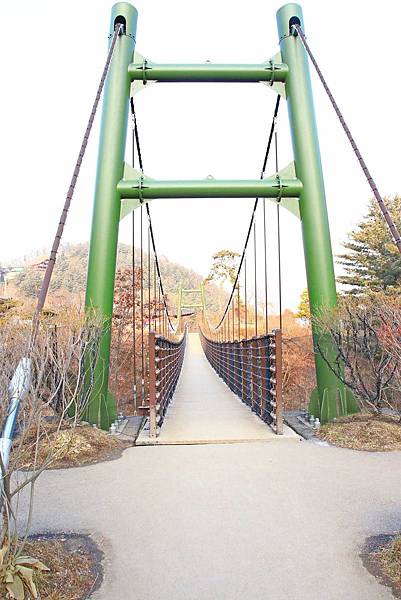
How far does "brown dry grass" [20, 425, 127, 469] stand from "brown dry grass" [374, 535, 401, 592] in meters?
2.25

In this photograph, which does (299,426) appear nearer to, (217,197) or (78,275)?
(217,197)

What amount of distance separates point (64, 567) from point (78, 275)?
95.1 ft

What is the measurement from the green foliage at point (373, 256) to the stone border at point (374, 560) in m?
14.4

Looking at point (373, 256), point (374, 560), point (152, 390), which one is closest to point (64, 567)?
point (374, 560)

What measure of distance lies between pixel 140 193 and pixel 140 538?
12.5ft

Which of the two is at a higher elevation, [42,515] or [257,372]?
[257,372]

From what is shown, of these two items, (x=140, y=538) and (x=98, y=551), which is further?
(x=140, y=538)

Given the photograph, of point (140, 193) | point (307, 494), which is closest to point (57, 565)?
point (307, 494)

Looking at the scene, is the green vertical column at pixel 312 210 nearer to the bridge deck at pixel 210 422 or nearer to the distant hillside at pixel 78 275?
the bridge deck at pixel 210 422

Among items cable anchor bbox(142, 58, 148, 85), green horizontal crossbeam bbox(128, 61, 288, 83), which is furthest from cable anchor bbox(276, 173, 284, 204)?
cable anchor bbox(142, 58, 148, 85)

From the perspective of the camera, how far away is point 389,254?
17.6m

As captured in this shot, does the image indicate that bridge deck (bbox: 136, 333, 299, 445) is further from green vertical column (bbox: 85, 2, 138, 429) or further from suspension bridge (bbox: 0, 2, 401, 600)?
green vertical column (bbox: 85, 2, 138, 429)

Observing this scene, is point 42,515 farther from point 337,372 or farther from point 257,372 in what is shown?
point 257,372

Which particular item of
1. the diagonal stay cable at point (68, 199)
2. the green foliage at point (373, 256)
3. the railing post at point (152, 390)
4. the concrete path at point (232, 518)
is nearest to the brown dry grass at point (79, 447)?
the concrete path at point (232, 518)
